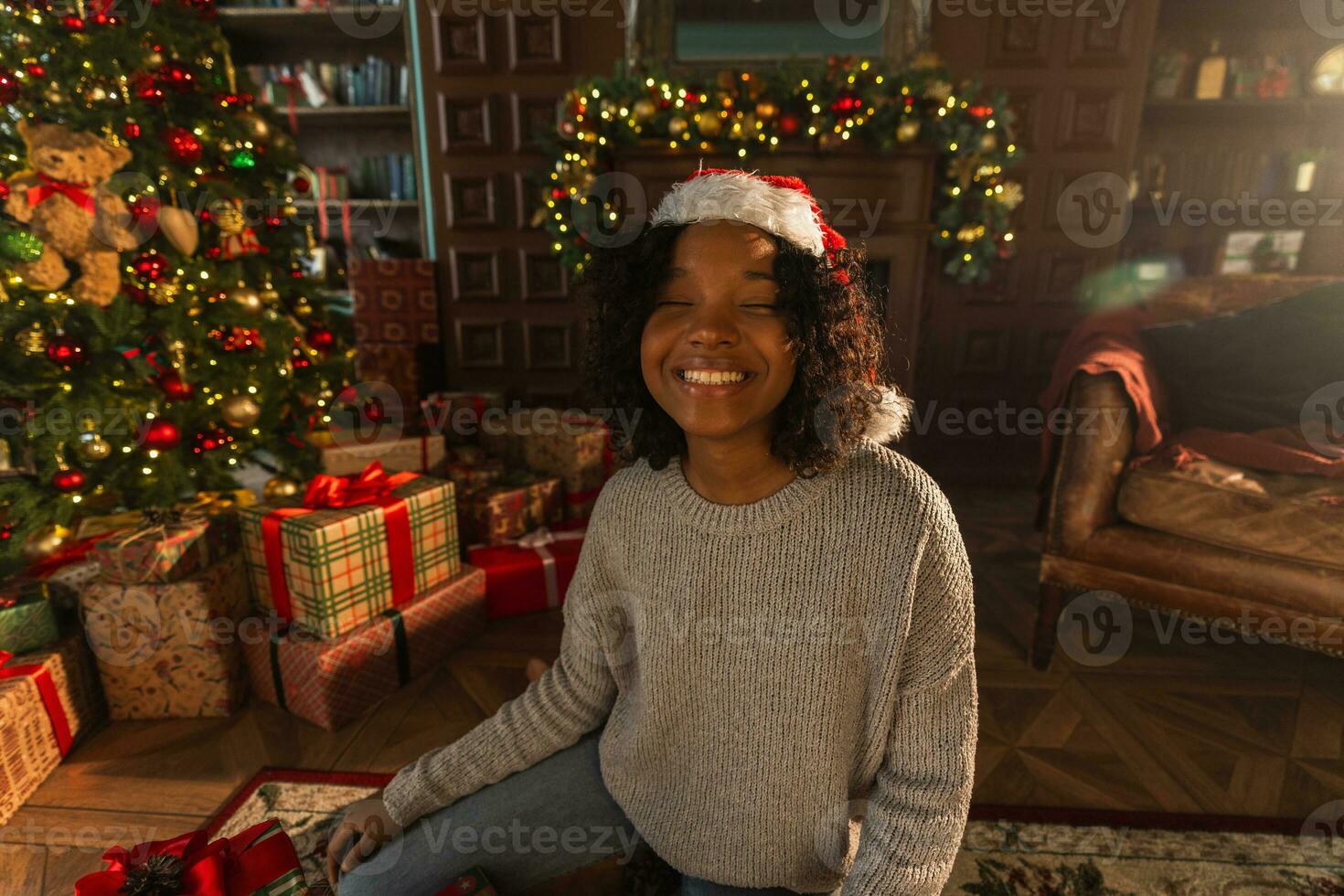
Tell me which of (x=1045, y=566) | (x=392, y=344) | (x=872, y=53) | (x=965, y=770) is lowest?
(x=1045, y=566)

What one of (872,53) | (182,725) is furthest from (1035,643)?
(872,53)

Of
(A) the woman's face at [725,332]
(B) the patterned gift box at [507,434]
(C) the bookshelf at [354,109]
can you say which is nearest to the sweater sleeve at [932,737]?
(A) the woman's face at [725,332]

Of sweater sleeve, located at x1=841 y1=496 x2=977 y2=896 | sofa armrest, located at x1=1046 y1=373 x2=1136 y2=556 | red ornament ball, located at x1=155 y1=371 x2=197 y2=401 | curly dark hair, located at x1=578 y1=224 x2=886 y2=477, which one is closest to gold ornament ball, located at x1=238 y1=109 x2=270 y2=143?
red ornament ball, located at x1=155 y1=371 x2=197 y2=401

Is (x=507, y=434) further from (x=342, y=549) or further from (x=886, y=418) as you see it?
(x=886, y=418)

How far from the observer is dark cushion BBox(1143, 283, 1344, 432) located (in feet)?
5.59

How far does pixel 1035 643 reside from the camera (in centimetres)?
175

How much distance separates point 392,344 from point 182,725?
6.63ft

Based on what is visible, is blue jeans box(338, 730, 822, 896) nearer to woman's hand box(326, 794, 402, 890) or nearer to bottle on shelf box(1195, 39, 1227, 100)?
woman's hand box(326, 794, 402, 890)

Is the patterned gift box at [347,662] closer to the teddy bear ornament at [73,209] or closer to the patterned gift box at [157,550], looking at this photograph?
the patterned gift box at [157,550]

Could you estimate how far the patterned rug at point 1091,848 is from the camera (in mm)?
1122

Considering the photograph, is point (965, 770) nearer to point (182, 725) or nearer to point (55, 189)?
point (182, 725)

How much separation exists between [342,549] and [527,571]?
588 millimetres

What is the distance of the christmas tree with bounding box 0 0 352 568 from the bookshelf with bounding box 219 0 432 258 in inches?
47.4

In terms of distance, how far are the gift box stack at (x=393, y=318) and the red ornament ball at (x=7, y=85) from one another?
149 centimetres
